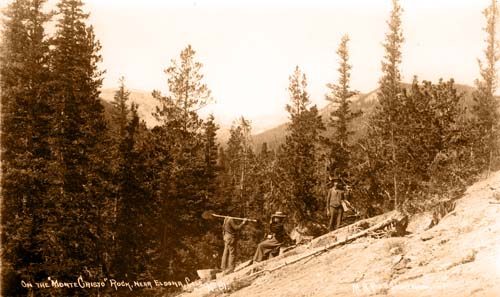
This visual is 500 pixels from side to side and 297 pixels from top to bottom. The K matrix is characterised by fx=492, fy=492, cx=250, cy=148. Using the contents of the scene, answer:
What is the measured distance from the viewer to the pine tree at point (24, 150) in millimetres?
17031

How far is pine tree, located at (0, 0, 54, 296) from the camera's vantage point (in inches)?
671

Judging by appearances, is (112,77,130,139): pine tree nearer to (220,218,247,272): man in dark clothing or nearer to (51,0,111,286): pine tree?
(51,0,111,286): pine tree

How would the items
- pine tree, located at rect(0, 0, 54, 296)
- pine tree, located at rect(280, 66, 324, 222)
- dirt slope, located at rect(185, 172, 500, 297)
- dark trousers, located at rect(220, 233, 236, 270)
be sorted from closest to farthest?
dirt slope, located at rect(185, 172, 500, 297) < dark trousers, located at rect(220, 233, 236, 270) < pine tree, located at rect(0, 0, 54, 296) < pine tree, located at rect(280, 66, 324, 222)

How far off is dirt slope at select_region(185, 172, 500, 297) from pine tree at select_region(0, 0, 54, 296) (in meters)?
8.12

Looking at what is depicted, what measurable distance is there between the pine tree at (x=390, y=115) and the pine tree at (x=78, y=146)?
12.0 m

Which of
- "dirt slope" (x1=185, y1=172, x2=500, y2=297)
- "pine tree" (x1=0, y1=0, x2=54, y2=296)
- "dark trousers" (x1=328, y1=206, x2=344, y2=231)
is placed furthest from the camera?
"pine tree" (x1=0, y1=0, x2=54, y2=296)

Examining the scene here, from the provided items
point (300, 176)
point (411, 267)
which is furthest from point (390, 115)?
point (411, 267)

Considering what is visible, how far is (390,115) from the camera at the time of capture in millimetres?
26484

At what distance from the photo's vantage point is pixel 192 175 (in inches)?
1178

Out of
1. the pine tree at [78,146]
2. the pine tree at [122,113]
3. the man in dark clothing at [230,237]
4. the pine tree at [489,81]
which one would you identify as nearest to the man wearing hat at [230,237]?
the man in dark clothing at [230,237]

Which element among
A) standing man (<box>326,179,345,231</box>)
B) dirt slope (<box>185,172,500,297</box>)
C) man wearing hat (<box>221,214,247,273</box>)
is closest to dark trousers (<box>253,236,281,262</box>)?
dirt slope (<box>185,172,500,297</box>)

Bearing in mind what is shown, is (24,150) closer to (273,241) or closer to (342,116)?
(273,241)

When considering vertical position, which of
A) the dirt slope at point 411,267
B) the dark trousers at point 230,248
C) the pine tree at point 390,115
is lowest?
the dark trousers at point 230,248

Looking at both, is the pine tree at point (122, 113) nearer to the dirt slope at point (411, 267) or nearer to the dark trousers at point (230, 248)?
the dark trousers at point (230, 248)
